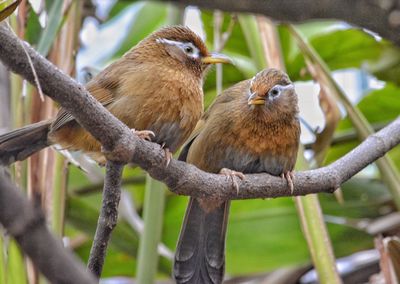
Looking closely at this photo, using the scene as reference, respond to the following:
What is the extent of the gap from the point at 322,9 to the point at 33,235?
1.17 ft

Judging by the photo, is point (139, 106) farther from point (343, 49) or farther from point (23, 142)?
point (343, 49)

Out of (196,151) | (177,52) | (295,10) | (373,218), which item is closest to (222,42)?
(177,52)

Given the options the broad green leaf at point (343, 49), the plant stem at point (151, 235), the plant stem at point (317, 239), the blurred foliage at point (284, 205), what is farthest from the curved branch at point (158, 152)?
the broad green leaf at point (343, 49)

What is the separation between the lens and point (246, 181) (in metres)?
2.01

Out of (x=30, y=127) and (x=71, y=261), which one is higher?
(x=30, y=127)

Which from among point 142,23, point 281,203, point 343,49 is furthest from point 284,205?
point 142,23

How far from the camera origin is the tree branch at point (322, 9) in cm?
73

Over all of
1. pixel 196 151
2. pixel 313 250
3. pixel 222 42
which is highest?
pixel 222 42

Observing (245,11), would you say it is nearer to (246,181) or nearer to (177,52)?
(246,181)

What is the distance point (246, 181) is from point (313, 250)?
1.22 ft

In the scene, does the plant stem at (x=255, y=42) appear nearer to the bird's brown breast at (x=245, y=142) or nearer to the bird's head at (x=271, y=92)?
the bird's head at (x=271, y=92)

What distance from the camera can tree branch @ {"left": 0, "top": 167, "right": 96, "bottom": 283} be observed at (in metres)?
0.61

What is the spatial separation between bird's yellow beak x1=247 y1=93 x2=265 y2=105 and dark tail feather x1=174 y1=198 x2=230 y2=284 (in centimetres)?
39

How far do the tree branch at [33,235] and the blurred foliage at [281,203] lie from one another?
2.73 metres
